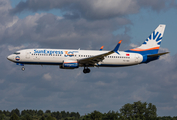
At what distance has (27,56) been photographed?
73750mm

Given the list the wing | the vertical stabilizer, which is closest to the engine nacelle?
the wing

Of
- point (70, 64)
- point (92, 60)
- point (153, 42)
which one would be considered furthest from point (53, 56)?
point (153, 42)

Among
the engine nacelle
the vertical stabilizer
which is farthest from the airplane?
the vertical stabilizer

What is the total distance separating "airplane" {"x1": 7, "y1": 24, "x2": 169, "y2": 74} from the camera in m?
73.7

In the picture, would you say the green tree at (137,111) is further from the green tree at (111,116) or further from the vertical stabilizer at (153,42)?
the vertical stabilizer at (153,42)

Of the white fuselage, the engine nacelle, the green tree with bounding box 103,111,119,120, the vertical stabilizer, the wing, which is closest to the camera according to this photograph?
the wing

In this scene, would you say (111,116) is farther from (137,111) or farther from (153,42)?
(153,42)

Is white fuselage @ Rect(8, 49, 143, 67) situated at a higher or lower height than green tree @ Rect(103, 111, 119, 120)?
higher

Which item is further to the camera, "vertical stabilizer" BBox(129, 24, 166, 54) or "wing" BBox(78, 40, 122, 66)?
"vertical stabilizer" BBox(129, 24, 166, 54)

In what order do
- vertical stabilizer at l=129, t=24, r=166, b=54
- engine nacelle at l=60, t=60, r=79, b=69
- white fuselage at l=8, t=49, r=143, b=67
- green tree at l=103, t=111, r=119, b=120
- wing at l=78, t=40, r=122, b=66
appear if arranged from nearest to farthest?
1. wing at l=78, t=40, r=122, b=66
2. engine nacelle at l=60, t=60, r=79, b=69
3. white fuselage at l=8, t=49, r=143, b=67
4. vertical stabilizer at l=129, t=24, r=166, b=54
5. green tree at l=103, t=111, r=119, b=120

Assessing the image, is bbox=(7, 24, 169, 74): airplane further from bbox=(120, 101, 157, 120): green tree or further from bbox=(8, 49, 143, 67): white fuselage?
bbox=(120, 101, 157, 120): green tree

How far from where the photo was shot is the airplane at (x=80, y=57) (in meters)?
73.7

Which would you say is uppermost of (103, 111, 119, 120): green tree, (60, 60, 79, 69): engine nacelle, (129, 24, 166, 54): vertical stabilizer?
(129, 24, 166, 54): vertical stabilizer

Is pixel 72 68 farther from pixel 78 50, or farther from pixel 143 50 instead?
pixel 143 50
